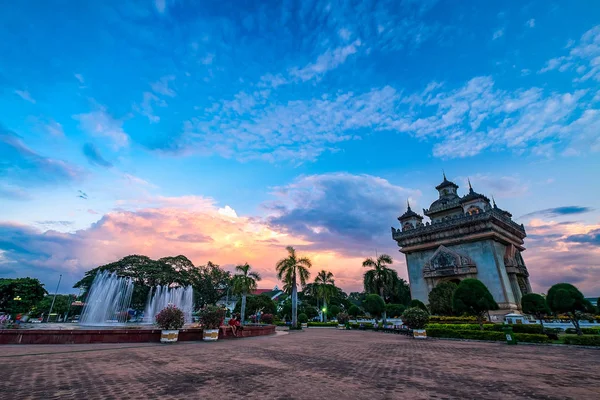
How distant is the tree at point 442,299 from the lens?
106 ft

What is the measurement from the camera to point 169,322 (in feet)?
49.3

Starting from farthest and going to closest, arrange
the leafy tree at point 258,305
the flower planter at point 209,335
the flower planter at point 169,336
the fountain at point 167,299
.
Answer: the leafy tree at point 258,305 → the fountain at point 167,299 → the flower planter at point 209,335 → the flower planter at point 169,336

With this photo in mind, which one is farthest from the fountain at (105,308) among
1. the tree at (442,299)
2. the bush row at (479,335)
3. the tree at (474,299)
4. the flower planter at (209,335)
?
the tree at (442,299)

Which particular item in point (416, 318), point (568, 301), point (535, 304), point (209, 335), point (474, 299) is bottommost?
point (209, 335)

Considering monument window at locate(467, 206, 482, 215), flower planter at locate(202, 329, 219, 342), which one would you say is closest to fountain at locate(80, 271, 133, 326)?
flower planter at locate(202, 329, 219, 342)

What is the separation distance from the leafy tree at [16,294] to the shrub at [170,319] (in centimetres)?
2879

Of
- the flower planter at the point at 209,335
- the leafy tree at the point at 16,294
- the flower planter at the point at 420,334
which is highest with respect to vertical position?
the leafy tree at the point at 16,294

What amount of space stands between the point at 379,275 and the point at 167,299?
36068 mm

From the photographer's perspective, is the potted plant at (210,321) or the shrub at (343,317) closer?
the potted plant at (210,321)

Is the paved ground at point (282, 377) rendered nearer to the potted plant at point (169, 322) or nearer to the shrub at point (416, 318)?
the potted plant at point (169, 322)

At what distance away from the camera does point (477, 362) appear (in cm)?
999

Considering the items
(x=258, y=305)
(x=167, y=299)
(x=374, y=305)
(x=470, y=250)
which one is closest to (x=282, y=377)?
(x=374, y=305)

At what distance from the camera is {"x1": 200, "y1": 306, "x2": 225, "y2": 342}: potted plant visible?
55.1 ft

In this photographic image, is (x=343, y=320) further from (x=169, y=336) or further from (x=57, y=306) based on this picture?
(x=57, y=306)
